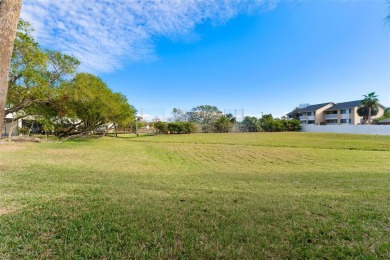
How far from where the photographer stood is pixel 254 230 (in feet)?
9.12

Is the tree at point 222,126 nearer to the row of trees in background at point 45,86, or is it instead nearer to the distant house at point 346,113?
the row of trees in background at point 45,86

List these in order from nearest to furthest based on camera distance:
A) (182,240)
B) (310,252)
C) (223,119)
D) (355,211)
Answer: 1. (310,252)
2. (182,240)
3. (355,211)
4. (223,119)

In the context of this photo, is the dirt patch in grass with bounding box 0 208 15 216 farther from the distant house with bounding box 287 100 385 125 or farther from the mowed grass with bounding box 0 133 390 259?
the distant house with bounding box 287 100 385 125

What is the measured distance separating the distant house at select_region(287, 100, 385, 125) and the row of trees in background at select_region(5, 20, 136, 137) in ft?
177

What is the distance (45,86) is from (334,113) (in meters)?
62.9

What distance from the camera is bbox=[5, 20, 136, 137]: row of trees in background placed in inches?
516

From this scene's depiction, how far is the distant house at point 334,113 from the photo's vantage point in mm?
50844

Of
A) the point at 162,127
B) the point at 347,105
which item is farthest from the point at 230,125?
the point at 347,105

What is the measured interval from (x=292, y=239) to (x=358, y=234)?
922mm

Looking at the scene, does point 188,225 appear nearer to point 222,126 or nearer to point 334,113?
point 222,126

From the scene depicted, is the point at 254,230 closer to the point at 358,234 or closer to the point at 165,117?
the point at 358,234

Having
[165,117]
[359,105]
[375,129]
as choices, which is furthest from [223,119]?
[359,105]

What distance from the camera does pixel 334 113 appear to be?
183 ft

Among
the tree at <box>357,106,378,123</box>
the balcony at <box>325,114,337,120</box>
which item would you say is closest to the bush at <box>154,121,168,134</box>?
the tree at <box>357,106,378,123</box>
